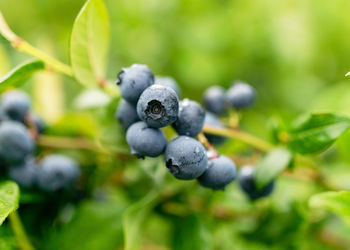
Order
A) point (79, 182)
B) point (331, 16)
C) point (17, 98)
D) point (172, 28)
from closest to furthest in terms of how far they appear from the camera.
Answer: point (17, 98) → point (79, 182) → point (331, 16) → point (172, 28)

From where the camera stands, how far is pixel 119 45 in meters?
3.90

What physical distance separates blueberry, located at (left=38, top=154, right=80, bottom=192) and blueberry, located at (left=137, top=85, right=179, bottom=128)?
1.97ft

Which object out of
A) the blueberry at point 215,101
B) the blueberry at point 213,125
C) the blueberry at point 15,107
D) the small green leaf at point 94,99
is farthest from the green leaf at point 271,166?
the blueberry at point 15,107

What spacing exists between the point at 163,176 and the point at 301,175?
0.75 metres

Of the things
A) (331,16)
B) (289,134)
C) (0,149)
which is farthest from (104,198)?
(331,16)

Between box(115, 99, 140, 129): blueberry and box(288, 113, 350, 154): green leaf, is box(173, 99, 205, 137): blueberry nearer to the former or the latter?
box(115, 99, 140, 129): blueberry

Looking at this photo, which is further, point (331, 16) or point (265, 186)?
point (331, 16)

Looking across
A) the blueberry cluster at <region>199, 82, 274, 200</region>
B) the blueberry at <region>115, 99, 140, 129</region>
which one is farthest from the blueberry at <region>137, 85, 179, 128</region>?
the blueberry cluster at <region>199, 82, 274, 200</region>

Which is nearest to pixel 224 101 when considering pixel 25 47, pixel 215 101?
pixel 215 101

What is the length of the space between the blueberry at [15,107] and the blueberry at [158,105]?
27.8 inches

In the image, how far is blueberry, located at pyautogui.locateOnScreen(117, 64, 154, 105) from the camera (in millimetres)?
1257

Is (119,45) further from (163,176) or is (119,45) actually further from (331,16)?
(163,176)

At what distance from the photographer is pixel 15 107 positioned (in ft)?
5.35

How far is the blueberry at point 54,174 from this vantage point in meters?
1.60
